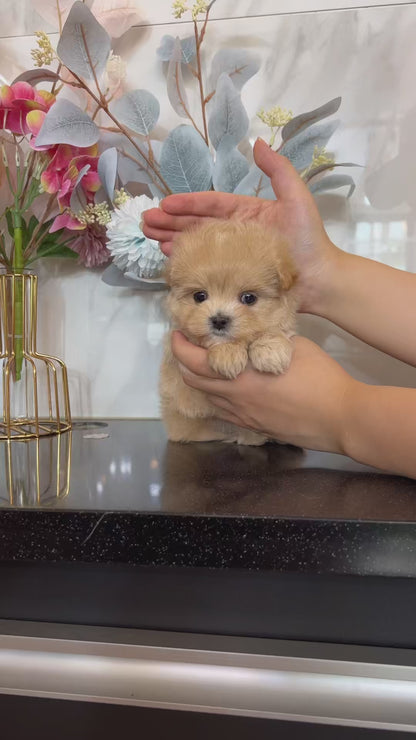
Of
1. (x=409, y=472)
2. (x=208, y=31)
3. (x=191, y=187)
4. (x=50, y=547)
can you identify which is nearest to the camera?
(x=50, y=547)

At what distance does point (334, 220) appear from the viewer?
128 centimetres

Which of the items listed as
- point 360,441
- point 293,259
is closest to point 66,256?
point 293,259

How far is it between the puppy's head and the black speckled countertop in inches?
10.4

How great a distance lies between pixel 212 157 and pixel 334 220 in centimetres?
31

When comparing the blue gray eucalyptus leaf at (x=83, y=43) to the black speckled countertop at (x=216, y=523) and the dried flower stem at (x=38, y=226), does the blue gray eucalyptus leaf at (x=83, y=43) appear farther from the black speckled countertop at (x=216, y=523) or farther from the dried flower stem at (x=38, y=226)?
the black speckled countertop at (x=216, y=523)

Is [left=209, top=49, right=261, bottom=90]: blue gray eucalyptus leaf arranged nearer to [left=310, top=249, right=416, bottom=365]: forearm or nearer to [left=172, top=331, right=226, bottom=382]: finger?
[left=310, top=249, right=416, bottom=365]: forearm

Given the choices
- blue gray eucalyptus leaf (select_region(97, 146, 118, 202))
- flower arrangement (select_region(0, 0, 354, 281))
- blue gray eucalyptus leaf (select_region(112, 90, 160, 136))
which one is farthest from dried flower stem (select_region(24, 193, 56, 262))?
blue gray eucalyptus leaf (select_region(112, 90, 160, 136))

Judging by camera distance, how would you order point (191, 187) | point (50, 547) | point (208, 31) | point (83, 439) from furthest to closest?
point (208, 31)
point (191, 187)
point (83, 439)
point (50, 547)

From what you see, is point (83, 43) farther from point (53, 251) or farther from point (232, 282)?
point (232, 282)

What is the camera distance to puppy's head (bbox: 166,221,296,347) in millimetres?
905

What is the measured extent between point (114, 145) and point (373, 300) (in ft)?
2.24

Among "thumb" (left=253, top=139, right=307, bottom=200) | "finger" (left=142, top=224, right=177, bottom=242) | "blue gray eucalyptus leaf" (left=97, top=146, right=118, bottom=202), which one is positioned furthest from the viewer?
"blue gray eucalyptus leaf" (left=97, top=146, right=118, bottom=202)

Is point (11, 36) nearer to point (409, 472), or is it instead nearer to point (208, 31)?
point (208, 31)

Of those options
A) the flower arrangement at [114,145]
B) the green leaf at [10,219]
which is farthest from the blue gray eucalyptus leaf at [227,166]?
the green leaf at [10,219]
